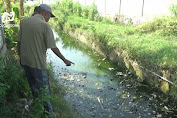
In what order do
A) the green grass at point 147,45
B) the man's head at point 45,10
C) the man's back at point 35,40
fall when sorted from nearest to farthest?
1. the man's back at point 35,40
2. the man's head at point 45,10
3. the green grass at point 147,45

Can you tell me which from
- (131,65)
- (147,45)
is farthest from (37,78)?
(147,45)

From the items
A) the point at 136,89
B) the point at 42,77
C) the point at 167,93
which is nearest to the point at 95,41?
the point at 136,89

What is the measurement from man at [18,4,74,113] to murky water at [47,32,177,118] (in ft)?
5.95

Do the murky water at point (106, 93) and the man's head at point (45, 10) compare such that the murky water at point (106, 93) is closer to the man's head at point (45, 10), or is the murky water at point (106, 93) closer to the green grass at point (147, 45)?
the green grass at point (147, 45)

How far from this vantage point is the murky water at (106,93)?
15.1 ft

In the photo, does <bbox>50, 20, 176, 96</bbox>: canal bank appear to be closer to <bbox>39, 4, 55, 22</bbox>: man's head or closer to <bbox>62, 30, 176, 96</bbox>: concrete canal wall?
<bbox>62, 30, 176, 96</bbox>: concrete canal wall

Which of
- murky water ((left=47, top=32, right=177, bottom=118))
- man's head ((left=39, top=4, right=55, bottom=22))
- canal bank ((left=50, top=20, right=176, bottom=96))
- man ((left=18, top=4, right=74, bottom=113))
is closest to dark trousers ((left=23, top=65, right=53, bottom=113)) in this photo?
man ((left=18, top=4, right=74, bottom=113))

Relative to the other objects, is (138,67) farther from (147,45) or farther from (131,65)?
(147,45)

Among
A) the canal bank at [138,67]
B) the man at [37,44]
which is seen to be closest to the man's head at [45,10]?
the man at [37,44]

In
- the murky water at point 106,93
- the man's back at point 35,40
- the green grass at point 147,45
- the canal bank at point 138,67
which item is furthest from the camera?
the green grass at point 147,45

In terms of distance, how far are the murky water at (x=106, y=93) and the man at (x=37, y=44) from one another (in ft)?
5.95

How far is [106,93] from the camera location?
17.9 ft

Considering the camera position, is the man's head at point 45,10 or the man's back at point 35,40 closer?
the man's back at point 35,40

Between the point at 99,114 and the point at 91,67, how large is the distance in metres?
3.12
